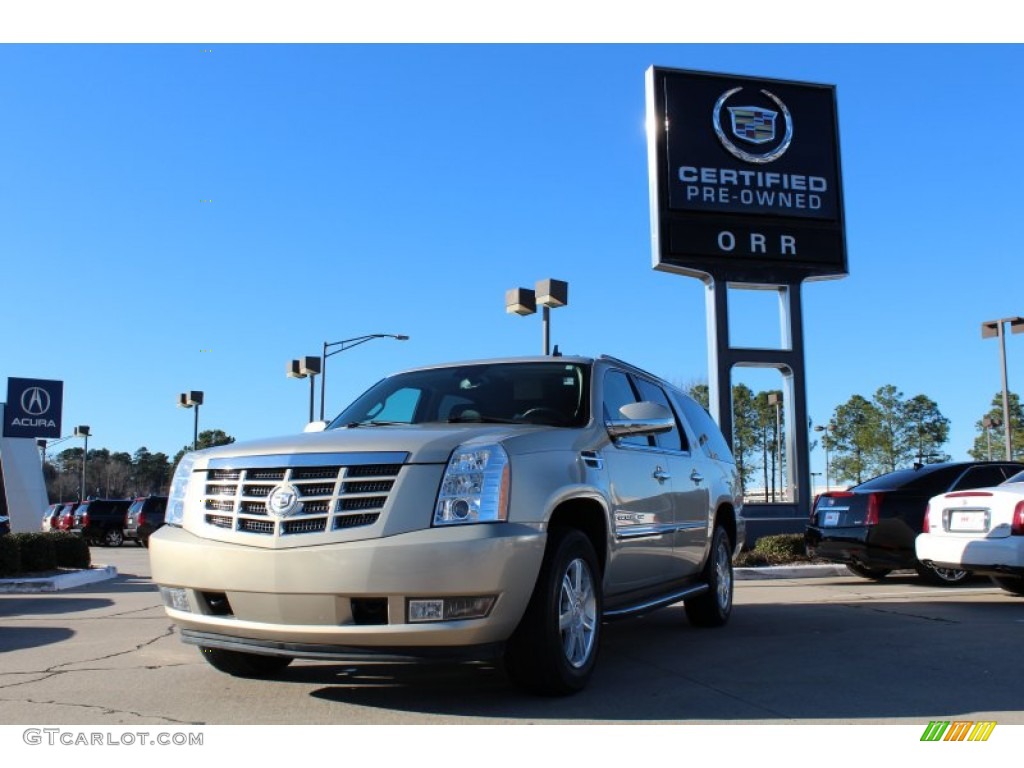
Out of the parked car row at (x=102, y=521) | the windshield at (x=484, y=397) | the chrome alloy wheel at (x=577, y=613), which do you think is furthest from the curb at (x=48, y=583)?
the parked car row at (x=102, y=521)

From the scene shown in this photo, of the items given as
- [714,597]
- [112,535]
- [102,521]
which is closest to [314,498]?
[714,597]

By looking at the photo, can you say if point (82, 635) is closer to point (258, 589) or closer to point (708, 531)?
point (258, 589)

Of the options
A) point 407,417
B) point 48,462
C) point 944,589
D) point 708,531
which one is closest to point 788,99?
point 944,589

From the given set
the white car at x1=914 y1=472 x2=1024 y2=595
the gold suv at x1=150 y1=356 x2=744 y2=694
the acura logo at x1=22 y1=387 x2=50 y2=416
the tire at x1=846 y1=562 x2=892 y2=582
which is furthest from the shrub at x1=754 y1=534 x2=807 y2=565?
the acura logo at x1=22 y1=387 x2=50 y2=416

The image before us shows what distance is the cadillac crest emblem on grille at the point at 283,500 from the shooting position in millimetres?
4504

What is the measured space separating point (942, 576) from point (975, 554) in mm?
2192

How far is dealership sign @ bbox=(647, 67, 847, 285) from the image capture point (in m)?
17.4

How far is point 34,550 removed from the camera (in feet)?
44.7

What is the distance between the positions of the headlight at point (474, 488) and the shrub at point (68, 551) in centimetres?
1202

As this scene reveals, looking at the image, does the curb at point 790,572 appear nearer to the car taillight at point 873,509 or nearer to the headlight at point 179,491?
the car taillight at point 873,509

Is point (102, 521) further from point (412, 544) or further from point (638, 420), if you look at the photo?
point (412, 544)

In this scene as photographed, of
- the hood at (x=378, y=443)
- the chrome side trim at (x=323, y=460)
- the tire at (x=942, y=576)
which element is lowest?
the tire at (x=942, y=576)

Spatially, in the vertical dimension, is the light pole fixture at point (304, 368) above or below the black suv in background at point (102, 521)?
above
